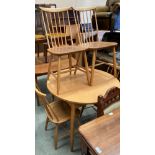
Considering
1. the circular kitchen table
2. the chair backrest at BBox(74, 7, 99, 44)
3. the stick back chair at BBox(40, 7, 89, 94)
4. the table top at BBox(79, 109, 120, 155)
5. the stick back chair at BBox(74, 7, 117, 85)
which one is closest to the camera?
the table top at BBox(79, 109, 120, 155)

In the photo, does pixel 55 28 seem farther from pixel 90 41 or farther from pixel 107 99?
pixel 107 99

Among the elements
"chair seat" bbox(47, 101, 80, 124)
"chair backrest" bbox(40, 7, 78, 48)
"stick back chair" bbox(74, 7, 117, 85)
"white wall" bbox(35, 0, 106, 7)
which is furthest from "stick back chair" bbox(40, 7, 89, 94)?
"white wall" bbox(35, 0, 106, 7)

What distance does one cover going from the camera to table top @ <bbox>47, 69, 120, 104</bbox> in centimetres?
211

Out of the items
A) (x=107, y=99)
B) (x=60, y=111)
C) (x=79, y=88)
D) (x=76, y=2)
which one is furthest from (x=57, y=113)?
(x=76, y=2)

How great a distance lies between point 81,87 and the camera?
238cm

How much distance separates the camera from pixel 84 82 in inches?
99.5

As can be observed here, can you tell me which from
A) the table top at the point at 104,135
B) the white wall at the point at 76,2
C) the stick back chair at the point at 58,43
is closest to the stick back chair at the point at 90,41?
the stick back chair at the point at 58,43

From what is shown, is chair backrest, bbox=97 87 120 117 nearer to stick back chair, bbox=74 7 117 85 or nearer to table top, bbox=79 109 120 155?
table top, bbox=79 109 120 155
